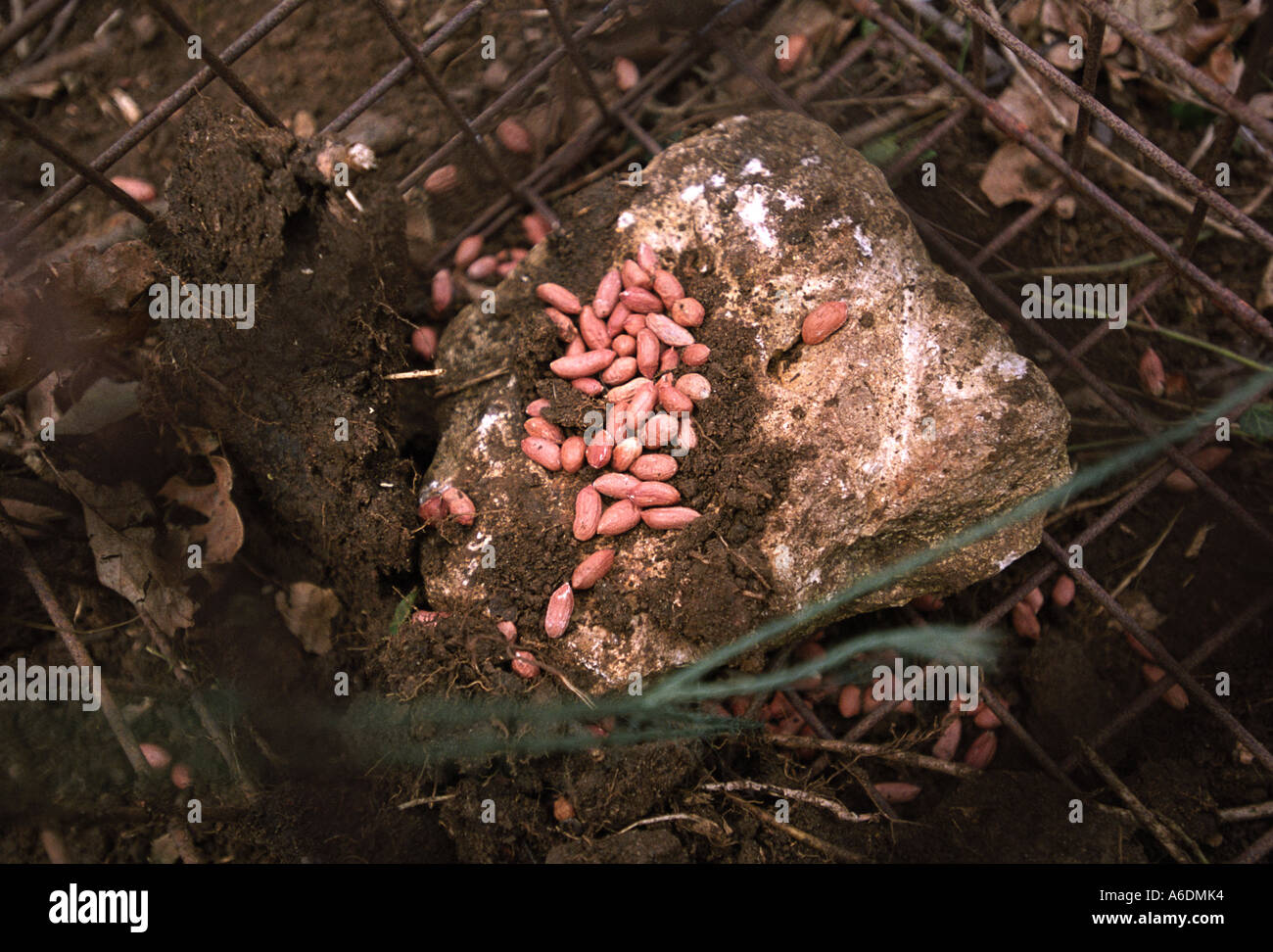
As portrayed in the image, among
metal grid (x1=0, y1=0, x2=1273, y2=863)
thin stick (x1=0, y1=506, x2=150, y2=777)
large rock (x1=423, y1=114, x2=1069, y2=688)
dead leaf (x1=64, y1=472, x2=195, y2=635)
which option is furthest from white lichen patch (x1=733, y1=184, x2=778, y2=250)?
thin stick (x1=0, y1=506, x2=150, y2=777)

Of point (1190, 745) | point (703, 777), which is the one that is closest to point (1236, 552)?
point (1190, 745)

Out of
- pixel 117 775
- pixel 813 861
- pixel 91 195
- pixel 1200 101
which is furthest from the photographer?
pixel 1200 101

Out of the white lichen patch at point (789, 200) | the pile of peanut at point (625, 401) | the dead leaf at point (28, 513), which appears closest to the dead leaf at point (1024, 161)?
the white lichen patch at point (789, 200)

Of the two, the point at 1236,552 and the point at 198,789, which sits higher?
the point at 1236,552

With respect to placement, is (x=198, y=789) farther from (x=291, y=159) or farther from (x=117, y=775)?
(x=291, y=159)

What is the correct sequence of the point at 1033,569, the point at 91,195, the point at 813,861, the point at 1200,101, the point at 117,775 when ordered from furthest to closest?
the point at 1200,101
the point at 91,195
the point at 1033,569
the point at 117,775
the point at 813,861

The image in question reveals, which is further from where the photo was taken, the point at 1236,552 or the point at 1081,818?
the point at 1236,552
